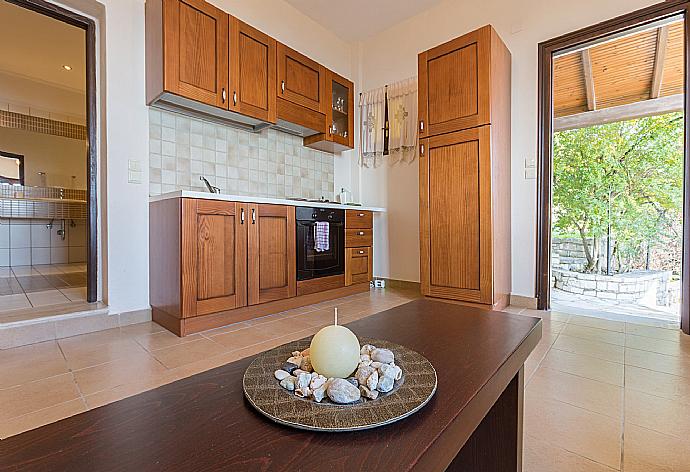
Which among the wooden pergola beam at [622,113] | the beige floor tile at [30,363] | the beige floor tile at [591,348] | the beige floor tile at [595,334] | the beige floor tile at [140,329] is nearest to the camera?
the beige floor tile at [30,363]

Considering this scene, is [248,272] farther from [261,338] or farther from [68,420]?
[68,420]

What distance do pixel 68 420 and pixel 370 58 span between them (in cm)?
444

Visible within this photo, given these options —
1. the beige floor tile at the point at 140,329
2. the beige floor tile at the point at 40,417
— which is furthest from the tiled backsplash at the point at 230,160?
the beige floor tile at the point at 40,417

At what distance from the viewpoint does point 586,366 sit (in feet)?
5.45

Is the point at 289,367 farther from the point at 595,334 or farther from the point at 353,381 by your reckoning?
the point at 595,334

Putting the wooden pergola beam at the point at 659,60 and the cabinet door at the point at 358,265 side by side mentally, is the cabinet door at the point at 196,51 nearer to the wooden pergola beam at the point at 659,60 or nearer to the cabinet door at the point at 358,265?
the cabinet door at the point at 358,265

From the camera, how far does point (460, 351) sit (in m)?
0.74

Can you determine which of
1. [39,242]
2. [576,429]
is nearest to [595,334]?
[576,429]

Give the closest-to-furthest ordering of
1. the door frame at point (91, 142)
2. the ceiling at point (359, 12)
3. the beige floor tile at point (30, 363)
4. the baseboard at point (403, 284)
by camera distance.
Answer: the beige floor tile at point (30, 363)
the door frame at point (91, 142)
the ceiling at point (359, 12)
the baseboard at point (403, 284)

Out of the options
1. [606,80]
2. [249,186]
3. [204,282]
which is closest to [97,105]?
[249,186]

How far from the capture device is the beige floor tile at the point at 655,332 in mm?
2135

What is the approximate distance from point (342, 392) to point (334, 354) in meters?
0.07

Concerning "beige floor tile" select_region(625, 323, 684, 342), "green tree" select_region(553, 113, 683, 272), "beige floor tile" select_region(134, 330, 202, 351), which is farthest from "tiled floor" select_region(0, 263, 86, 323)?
"green tree" select_region(553, 113, 683, 272)

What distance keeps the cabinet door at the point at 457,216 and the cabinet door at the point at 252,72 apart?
1.41m
